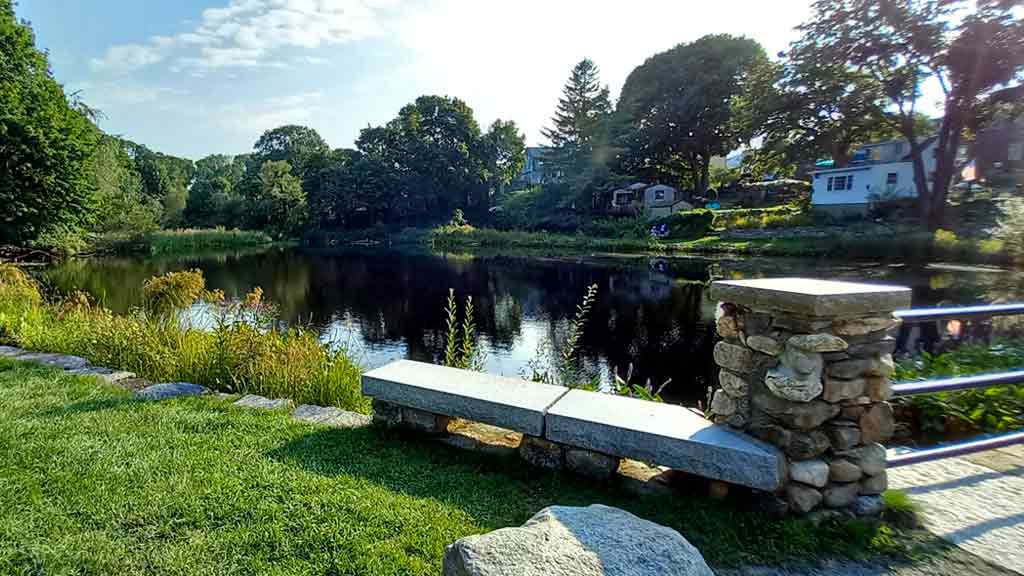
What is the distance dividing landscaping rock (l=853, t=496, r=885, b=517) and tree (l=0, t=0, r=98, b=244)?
23933 millimetres

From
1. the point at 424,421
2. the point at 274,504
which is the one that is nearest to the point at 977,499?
the point at 424,421

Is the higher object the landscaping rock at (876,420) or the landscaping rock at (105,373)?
the landscaping rock at (876,420)

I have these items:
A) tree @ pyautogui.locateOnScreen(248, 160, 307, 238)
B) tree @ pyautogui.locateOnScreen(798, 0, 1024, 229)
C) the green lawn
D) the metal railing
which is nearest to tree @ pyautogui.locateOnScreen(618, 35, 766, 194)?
tree @ pyautogui.locateOnScreen(798, 0, 1024, 229)

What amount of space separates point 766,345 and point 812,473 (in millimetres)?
539

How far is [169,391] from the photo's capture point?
151 inches

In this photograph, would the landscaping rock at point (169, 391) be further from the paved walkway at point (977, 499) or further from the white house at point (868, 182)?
the white house at point (868, 182)

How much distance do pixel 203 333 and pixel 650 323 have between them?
29.6ft

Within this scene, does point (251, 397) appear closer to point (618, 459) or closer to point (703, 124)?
point (618, 459)

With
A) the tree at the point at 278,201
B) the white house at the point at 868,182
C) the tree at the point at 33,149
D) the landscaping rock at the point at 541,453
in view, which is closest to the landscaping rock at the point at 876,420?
the landscaping rock at the point at 541,453

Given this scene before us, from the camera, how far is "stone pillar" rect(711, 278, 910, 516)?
6.47 feet

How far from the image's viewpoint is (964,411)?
3.28 metres

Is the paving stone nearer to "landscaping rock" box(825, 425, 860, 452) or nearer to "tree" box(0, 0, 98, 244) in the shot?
"landscaping rock" box(825, 425, 860, 452)

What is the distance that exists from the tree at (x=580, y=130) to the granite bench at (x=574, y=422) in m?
34.4

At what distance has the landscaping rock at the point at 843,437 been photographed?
2.04 m
